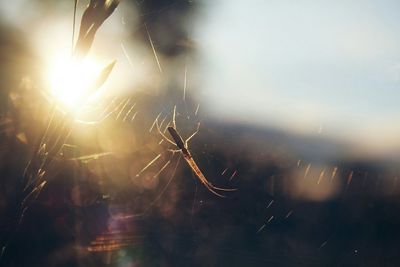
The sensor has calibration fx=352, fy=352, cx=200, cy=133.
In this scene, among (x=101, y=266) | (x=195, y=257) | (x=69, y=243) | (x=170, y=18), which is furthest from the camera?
(x=170, y=18)

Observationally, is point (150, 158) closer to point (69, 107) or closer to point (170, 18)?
point (69, 107)

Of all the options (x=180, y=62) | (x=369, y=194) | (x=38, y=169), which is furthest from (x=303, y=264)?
(x=180, y=62)

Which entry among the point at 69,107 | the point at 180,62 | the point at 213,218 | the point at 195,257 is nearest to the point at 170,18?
the point at 180,62

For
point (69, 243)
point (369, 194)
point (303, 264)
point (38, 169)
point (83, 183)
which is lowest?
point (303, 264)

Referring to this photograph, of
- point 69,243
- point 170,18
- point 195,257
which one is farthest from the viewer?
point 170,18

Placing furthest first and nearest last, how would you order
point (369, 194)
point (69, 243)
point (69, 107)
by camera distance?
point (369, 194), point (69, 243), point (69, 107)

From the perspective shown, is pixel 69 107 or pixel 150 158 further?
pixel 150 158

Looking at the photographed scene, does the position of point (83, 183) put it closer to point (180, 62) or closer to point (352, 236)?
point (352, 236)

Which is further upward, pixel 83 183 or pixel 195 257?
pixel 83 183

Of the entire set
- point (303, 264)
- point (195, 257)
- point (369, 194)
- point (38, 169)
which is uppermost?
point (38, 169)
